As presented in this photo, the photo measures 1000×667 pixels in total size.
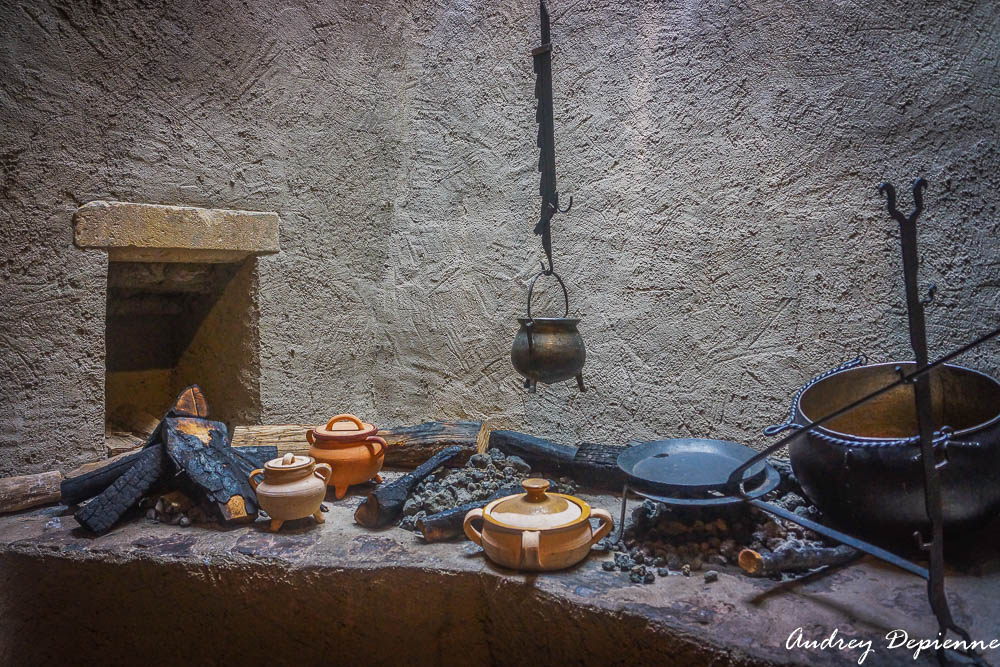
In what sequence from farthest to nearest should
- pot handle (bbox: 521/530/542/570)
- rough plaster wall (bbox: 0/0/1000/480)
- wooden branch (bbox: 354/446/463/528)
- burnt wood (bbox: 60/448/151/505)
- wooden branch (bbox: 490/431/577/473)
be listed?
wooden branch (bbox: 490/431/577/473)
rough plaster wall (bbox: 0/0/1000/480)
burnt wood (bbox: 60/448/151/505)
wooden branch (bbox: 354/446/463/528)
pot handle (bbox: 521/530/542/570)

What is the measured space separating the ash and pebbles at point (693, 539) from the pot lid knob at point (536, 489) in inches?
11.4

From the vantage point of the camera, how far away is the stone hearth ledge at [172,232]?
8.13 feet

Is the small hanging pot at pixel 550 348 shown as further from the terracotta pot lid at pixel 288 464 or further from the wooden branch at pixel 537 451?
the terracotta pot lid at pixel 288 464

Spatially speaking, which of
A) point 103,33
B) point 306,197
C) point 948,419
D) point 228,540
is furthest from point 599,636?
point 103,33

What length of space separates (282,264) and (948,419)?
9.66ft

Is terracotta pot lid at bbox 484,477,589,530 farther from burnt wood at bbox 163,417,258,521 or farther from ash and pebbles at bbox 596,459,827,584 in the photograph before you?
burnt wood at bbox 163,417,258,521

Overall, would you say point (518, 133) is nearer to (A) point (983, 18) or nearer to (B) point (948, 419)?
(A) point (983, 18)

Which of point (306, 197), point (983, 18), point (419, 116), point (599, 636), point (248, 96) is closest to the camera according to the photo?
point (599, 636)

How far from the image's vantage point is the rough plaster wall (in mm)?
2342

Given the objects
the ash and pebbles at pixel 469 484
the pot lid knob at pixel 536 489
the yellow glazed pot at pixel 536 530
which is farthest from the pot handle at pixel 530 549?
the ash and pebbles at pixel 469 484

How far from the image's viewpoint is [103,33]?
2.50 meters

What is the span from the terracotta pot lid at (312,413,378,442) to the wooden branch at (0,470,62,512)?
102 cm

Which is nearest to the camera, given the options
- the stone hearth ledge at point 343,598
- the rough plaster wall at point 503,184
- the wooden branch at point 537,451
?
the stone hearth ledge at point 343,598
